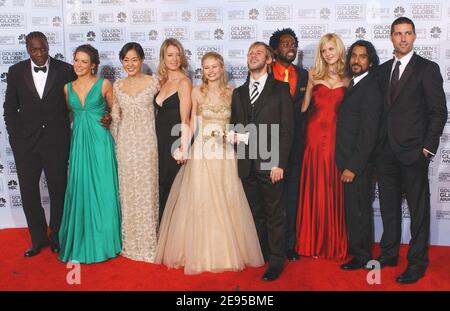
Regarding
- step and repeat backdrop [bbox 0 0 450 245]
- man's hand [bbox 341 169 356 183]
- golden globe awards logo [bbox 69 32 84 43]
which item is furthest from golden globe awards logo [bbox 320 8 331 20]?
golden globe awards logo [bbox 69 32 84 43]

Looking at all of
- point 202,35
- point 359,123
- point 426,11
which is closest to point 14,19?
point 202,35

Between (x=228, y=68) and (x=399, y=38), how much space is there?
5.45 ft

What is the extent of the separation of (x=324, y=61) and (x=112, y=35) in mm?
2091

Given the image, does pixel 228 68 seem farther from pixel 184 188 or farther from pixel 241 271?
pixel 241 271

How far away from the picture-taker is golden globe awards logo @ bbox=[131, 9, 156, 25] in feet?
15.8

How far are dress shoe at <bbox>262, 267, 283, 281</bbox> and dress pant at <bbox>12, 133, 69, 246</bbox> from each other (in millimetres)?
1861

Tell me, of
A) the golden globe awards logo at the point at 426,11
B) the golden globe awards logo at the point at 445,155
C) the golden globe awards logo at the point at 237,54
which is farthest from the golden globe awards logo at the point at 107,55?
the golden globe awards logo at the point at 445,155

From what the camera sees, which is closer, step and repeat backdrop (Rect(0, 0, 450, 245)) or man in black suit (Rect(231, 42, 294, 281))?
man in black suit (Rect(231, 42, 294, 281))

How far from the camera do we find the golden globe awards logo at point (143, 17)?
15.8 feet

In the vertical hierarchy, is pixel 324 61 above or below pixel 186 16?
below

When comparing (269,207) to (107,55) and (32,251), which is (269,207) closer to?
(32,251)

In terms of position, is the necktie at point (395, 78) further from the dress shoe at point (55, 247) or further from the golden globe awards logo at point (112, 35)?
the dress shoe at point (55, 247)

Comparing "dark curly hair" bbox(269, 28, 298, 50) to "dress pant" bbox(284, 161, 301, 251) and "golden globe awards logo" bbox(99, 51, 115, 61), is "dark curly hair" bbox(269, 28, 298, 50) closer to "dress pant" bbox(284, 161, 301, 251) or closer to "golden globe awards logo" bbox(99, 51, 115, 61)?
"dress pant" bbox(284, 161, 301, 251)

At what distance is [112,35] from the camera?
4879 millimetres
